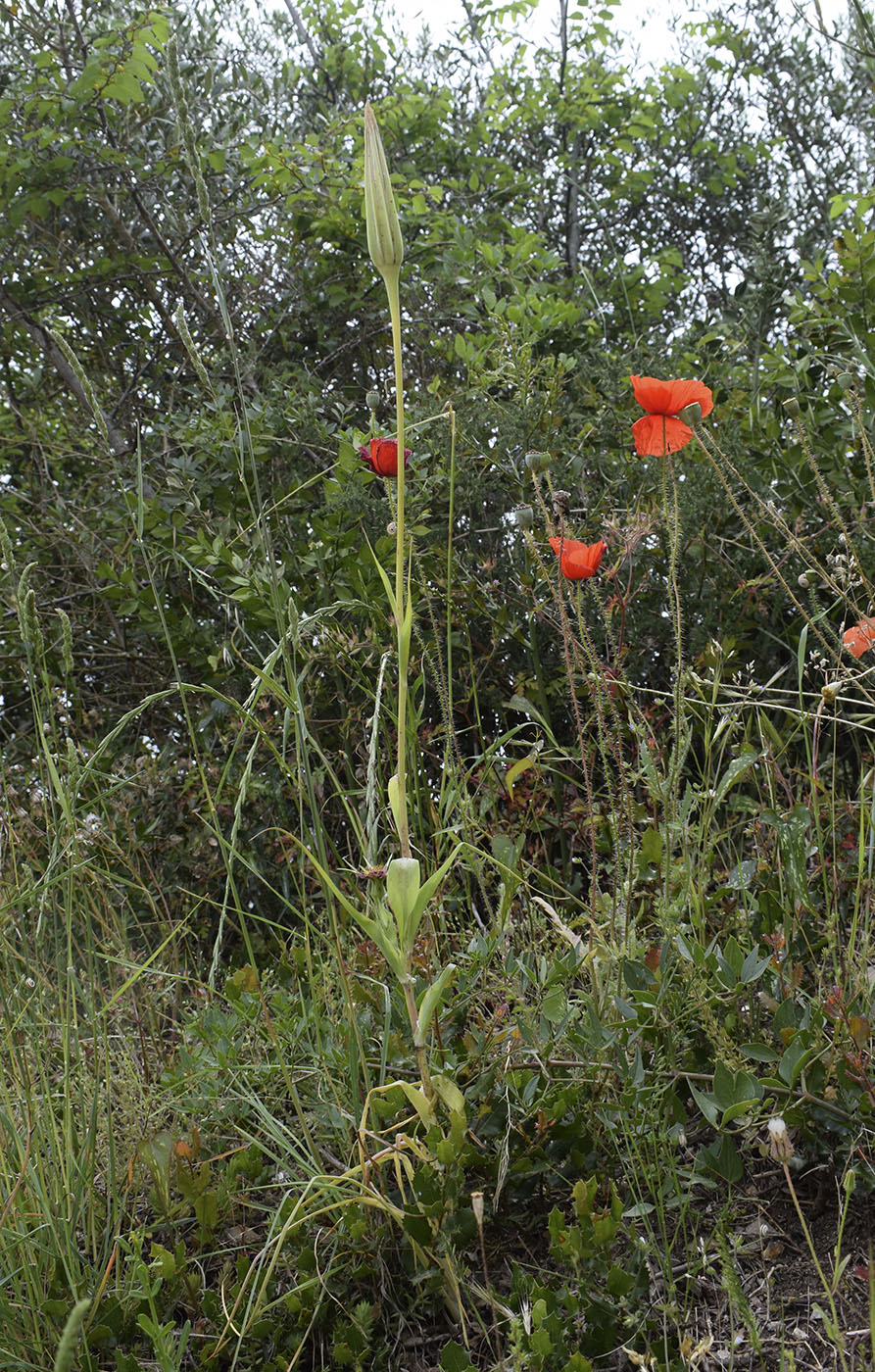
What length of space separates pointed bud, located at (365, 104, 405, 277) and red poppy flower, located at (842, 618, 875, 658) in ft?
2.76

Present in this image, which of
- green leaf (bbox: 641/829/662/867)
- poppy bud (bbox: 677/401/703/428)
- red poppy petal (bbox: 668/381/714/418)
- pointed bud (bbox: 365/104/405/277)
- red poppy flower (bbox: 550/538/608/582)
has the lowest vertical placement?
green leaf (bbox: 641/829/662/867)

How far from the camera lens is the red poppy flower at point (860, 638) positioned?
1.46 m

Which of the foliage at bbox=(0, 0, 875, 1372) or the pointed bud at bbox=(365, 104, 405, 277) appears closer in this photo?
the pointed bud at bbox=(365, 104, 405, 277)

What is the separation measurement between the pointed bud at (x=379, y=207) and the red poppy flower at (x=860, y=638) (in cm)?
84

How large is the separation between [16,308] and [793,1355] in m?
3.63

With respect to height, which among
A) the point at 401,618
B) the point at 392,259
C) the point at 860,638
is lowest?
the point at 860,638

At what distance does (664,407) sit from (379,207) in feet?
2.06

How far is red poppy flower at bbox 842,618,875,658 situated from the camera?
4.79ft

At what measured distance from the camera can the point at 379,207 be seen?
39.1 inches

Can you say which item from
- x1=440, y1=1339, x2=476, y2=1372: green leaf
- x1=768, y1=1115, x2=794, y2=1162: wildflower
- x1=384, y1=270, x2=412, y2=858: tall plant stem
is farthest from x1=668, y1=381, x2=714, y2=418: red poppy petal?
x1=440, y1=1339, x2=476, y2=1372: green leaf

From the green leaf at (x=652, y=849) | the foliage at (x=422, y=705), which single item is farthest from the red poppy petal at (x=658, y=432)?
the green leaf at (x=652, y=849)

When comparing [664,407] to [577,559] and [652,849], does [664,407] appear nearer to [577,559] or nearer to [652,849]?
[577,559]

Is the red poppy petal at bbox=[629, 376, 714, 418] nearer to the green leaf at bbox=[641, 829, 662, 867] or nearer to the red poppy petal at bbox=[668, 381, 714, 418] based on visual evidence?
the red poppy petal at bbox=[668, 381, 714, 418]

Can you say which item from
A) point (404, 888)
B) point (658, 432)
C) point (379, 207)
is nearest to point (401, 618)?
point (404, 888)
